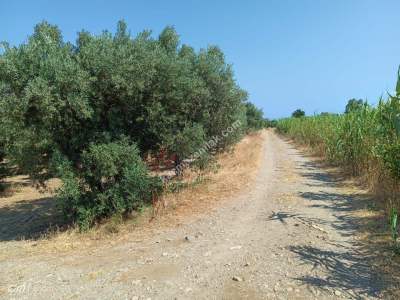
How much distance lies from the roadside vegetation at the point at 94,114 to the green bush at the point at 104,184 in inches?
0.9

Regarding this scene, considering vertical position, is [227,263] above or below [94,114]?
below

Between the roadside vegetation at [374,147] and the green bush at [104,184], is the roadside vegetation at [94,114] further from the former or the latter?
the roadside vegetation at [374,147]

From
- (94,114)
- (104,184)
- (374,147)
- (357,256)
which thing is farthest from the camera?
(374,147)

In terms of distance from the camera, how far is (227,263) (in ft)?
18.1

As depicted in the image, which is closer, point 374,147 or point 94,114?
point 94,114

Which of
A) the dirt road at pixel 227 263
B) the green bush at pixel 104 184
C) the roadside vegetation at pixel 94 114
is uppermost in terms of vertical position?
the roadside vegetation at pixel 94 114

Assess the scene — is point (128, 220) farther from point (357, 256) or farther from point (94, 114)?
point (357, 256)

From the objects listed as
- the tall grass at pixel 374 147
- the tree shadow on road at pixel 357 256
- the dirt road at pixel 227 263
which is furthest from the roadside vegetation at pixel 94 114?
the tall grass at pixel 374 147

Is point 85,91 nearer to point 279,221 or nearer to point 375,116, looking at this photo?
point 279,221

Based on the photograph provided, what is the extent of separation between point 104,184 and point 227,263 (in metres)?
4.40

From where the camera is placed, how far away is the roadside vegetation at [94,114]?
7746mm

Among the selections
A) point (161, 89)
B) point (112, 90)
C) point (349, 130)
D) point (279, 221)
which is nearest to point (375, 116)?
point (349, 130)

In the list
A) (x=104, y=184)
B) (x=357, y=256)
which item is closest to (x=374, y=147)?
(x=357, y=256)

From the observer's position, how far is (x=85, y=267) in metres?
5.99
